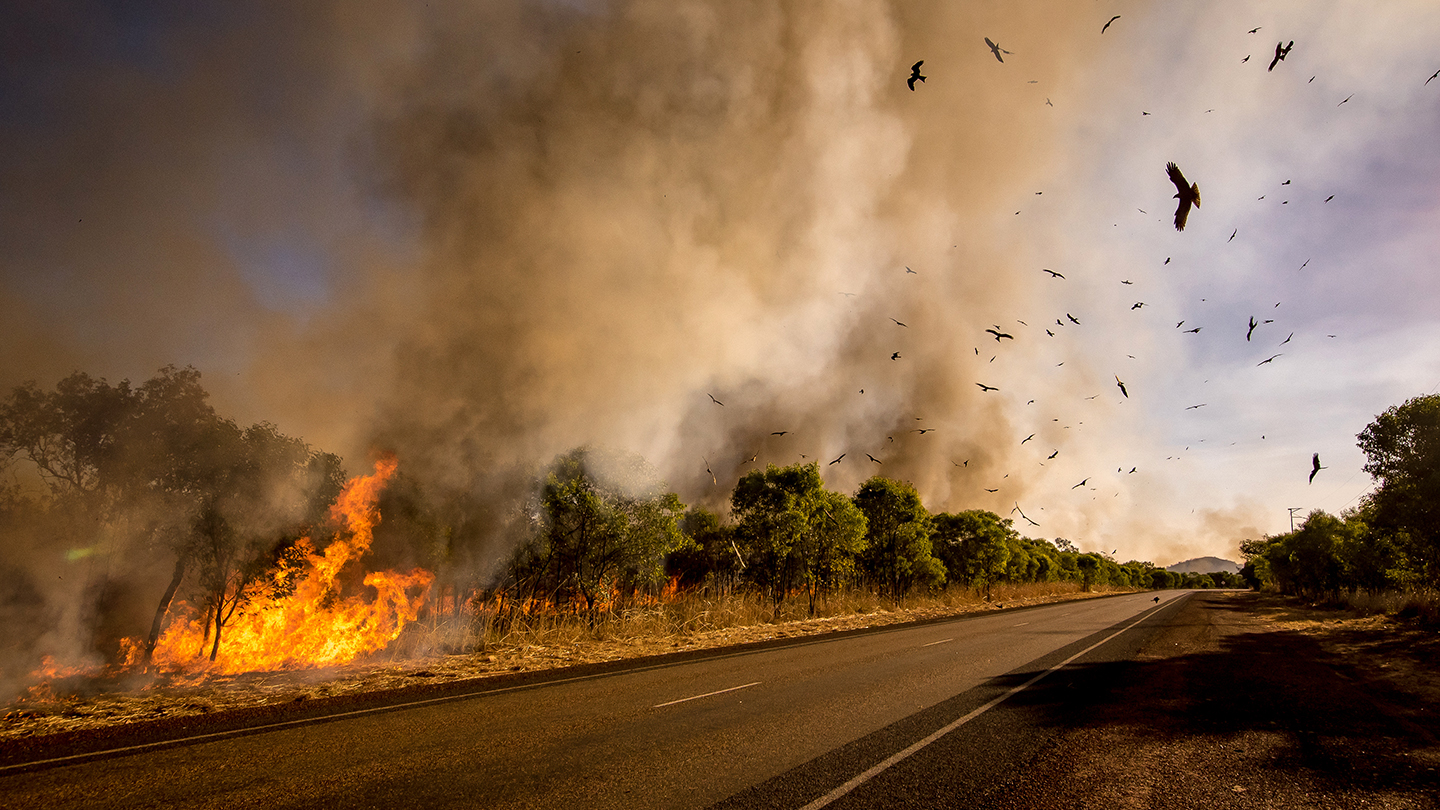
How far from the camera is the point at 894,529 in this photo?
1521 inches

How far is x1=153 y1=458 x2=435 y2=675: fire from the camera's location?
17062mm

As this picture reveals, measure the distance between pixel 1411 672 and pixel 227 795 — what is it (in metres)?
19.0

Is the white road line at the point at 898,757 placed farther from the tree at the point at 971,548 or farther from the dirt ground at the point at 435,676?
the tree at the point at 971,548

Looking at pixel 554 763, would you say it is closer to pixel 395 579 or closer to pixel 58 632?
pixel 58 632

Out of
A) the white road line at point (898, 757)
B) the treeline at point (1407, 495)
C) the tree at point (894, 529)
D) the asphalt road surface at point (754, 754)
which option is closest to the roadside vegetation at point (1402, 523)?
the treeline at point (1407, 495)

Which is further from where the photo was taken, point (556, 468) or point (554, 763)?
point (556, 468)

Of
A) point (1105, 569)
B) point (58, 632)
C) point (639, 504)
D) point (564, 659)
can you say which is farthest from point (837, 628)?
point (1105, 569)

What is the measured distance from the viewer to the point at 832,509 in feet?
101

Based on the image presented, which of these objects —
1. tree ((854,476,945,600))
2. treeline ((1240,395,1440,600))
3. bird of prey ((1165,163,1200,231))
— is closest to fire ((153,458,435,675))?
bird of prey ((1165,163,1200,231))

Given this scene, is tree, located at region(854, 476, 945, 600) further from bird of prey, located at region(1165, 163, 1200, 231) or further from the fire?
bird of prey, located at region(1165, 163, 1200, 231)

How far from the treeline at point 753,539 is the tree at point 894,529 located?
0.23ft

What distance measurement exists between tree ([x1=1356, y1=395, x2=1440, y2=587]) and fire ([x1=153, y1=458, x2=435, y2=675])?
31.3 meters

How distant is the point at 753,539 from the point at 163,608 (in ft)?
73.1

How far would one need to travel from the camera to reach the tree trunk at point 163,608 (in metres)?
16.5
